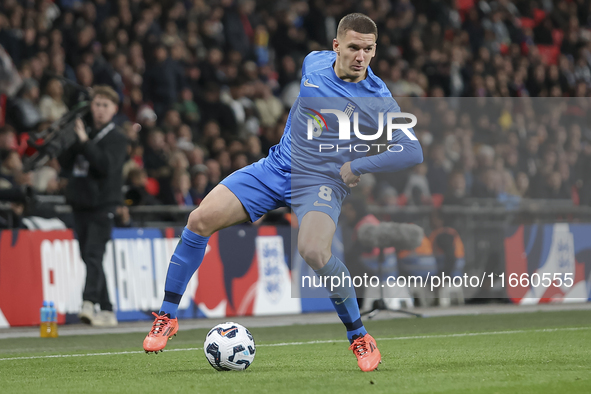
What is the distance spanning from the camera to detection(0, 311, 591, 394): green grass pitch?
16.7ft

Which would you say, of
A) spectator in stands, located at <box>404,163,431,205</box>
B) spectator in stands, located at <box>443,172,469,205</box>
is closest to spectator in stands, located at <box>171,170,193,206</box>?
spectator in stands, located at <box>404,163,431,205</box>

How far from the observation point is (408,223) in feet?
38.3

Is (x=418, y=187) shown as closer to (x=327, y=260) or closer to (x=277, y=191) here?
(x=277, y=191)

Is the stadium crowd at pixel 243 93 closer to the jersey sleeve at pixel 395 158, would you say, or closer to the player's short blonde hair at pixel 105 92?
the player's short blonde hair at pixel 105 92

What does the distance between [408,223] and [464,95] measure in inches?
261

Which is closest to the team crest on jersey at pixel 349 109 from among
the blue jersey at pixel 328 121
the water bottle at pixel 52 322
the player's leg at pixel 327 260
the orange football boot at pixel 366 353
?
the blue jersey at pixel 328 121

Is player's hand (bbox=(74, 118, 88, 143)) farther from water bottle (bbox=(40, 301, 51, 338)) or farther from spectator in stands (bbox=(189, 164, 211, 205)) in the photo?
spectator in stands (bbox=(189, 164, 211, 205))

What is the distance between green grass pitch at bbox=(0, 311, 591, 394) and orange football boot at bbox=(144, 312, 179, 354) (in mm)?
177

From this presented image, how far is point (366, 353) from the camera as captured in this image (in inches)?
227

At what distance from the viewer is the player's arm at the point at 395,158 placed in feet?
19.2

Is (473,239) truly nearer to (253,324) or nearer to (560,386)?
(253,324)

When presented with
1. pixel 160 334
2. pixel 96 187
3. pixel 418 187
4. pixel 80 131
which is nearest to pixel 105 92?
pixel 80 131

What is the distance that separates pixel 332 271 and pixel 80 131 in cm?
498

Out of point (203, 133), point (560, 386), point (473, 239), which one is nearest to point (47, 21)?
point (203, 133)
